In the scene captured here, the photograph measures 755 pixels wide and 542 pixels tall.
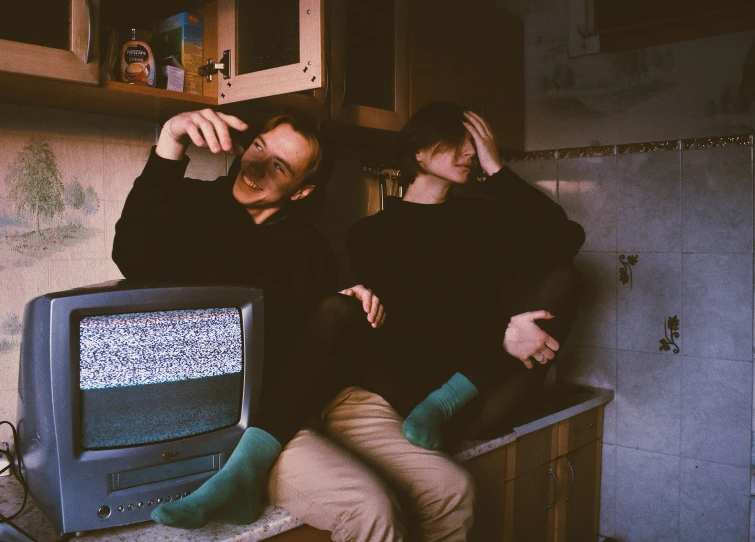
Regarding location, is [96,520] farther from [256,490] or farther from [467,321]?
[467,321]

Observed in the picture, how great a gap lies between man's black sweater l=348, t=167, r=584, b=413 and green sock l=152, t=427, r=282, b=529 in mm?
463

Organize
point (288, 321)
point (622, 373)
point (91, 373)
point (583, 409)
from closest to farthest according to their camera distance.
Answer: point (91, 373)
point (288, 321)
point (583, 409)
point (622, 373)

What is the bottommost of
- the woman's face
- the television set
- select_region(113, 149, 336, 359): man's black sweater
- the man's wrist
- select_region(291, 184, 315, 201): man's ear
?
the television set

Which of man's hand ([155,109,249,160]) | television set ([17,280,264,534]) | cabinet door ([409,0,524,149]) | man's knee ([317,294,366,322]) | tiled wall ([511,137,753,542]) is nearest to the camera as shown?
television set ([17,280,264,534])

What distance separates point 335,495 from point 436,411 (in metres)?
0.39

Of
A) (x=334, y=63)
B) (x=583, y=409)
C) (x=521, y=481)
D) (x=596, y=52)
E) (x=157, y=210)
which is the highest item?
(x=596, y=52)

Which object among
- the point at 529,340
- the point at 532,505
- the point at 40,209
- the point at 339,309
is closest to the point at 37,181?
the point at 40,209

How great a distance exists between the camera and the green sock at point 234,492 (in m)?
0.97

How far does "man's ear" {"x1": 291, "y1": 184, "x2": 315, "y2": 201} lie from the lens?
1498 millimetres

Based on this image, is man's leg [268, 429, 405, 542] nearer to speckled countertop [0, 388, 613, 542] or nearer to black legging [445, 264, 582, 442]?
speckled countertop [0, 388, 613, 542]

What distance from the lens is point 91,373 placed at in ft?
3.14

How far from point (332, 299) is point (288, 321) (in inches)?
7.0

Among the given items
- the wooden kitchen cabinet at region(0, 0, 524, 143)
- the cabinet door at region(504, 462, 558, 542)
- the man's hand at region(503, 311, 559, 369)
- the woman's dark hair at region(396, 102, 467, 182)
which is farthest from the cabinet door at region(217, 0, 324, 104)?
the cabinet door at region(504, 462, 558, 542)

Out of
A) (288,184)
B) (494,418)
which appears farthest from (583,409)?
(288,184)
